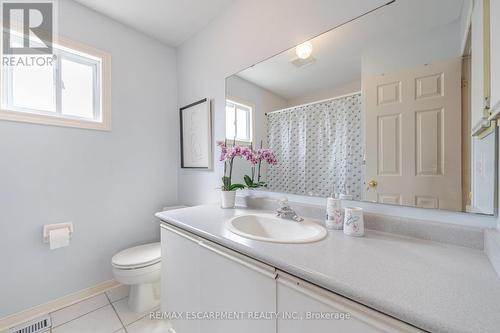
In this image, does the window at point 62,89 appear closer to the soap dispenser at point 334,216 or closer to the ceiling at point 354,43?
the ceiling at point 354,43

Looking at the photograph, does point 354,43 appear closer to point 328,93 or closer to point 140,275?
point 328,93

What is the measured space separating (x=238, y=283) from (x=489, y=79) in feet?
3.72

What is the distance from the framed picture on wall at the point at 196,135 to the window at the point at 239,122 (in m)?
0.26

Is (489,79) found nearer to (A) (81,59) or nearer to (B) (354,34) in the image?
(B) (354,34)

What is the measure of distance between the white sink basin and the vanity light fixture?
1.01m

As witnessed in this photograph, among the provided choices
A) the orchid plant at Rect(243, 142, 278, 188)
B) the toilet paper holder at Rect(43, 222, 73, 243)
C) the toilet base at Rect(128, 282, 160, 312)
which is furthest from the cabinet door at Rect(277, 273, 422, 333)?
the toilet paper holder at Rect(43, 222, 73, 243)

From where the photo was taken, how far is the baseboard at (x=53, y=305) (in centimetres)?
138

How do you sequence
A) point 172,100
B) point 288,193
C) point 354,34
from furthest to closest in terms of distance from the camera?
point 172,100, point 288,193, point 354,34

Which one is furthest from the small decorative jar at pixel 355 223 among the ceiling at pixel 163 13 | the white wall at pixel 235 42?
the ceiling at pixel 163 13

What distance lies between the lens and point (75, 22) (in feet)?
5.47

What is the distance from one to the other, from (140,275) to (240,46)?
6.30 ft

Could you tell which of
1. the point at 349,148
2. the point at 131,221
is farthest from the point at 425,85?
the point at 131,221

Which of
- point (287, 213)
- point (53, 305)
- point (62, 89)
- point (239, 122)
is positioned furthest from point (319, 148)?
point (53, 305)

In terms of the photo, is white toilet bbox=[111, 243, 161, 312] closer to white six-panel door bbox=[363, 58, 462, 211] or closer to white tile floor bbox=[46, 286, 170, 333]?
white tile floor bbox=[46, 286, 170, 333]
